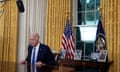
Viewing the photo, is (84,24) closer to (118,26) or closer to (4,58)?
(118,26)

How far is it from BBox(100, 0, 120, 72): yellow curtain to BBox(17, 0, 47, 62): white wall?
77.6 inches

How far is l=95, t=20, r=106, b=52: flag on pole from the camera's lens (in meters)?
6.03

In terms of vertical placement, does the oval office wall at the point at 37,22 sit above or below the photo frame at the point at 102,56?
above

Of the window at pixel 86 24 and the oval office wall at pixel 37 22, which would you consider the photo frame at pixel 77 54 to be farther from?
the oval office wall at pixel 37 22

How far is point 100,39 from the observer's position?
20.0 ft

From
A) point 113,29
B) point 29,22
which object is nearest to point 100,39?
point 113,29

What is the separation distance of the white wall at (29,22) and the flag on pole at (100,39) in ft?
5.95

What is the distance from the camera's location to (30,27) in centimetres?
758

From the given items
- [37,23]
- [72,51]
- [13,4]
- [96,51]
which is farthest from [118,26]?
[13,4]

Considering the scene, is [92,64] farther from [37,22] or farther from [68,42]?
[37,22]

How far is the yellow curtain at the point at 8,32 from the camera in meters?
7.75

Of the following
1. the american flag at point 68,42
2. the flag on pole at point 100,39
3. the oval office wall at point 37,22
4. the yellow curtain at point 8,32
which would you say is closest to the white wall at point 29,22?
the oval office wall at point 37,22

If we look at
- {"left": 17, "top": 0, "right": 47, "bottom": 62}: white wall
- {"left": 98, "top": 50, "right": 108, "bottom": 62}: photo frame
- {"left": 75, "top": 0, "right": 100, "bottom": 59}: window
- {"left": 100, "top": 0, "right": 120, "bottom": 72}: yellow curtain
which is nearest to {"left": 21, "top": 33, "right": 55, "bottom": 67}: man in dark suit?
{"left": 98, "top": 50, "right": 108, "bottom": 62}: photo frame

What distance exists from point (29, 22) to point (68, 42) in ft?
5.18
